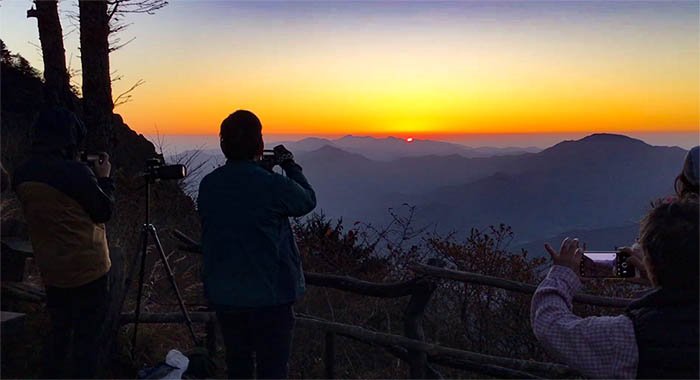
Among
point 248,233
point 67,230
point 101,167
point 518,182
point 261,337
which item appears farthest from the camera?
point 518,182

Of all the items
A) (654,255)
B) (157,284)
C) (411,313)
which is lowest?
(157,284)

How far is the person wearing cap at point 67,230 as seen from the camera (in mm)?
3588

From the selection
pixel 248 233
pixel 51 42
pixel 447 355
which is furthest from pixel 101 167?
pixel 51 42

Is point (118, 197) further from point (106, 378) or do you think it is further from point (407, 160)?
point (407, 160)

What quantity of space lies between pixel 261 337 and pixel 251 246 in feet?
1.40

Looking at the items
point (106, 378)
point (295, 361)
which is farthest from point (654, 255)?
point (295, 361)

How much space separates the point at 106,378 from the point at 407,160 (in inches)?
812

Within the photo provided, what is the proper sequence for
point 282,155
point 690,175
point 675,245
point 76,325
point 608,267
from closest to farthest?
point 675,245 → point 608,267 → point 690,175 → point 282,155 → point 76,325

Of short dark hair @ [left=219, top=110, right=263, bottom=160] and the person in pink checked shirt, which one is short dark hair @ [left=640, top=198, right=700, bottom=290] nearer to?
the person in pink checked shirt

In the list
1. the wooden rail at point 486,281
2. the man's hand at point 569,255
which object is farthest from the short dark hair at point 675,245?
the wooden rail at point 486,281

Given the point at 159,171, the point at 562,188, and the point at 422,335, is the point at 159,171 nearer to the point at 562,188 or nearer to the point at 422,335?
the point at 422,335

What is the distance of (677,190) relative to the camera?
262 centimetres

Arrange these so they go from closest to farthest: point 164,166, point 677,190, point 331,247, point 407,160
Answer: point 677,190, point 164,166, point 331,247, point 407,160

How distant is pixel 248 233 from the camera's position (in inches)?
120
